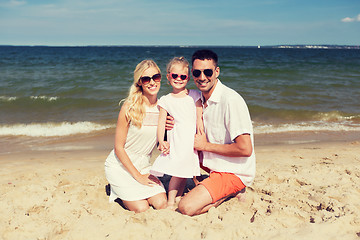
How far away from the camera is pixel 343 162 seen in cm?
499

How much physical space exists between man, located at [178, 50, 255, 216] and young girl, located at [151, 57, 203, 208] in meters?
0.12

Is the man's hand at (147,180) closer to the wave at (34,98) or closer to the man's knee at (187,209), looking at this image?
the man's knee at (187,209)

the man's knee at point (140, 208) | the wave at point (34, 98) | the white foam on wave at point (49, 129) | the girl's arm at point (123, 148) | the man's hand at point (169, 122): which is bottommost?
the white foam on wave at point (49, 129)

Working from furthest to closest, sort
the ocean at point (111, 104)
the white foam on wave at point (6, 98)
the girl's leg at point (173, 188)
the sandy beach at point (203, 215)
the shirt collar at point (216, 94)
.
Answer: the white foam on wave at point (6, 98)
the ocean at point (111, 104)
the girl's leg at point (173, 188)
the shirt collar at point (216, 94)
the sandy beach at point (203, 215)

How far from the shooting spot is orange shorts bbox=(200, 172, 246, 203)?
3424 millimetres

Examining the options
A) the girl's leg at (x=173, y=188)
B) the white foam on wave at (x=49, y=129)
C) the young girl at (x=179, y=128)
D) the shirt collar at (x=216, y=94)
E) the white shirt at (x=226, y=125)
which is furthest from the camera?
the white foam on wave at (x=49, y=129)

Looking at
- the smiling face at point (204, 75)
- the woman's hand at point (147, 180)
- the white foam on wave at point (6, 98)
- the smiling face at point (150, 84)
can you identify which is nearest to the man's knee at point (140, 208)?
the woman's hand at point (147, 180)

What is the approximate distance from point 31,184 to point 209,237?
2653 millimetres

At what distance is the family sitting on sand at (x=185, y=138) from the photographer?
3.34 meters

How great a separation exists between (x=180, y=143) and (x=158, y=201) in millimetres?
765

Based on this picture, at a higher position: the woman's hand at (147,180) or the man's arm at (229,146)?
the man's arm at (229,146)

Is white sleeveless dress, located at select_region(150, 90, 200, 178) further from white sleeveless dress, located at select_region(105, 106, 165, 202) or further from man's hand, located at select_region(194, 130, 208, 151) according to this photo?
white sleeveless dress, located at select_region(105, 106, 165, 202)

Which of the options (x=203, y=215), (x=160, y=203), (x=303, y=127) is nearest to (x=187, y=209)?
(x=203, y=215)

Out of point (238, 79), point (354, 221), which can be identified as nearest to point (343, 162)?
point (354, 221)
